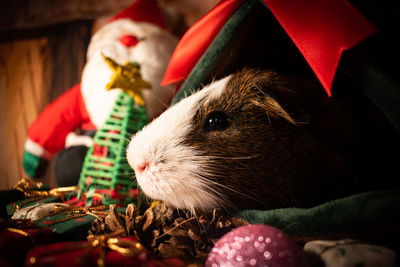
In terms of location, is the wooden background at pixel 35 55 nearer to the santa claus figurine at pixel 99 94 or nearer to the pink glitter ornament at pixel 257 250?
the santa claus figurine at pixel 99 94

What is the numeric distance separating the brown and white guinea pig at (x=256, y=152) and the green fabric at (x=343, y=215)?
0.20ft

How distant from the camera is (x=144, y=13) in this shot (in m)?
0.96

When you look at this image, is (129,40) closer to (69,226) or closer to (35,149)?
(35,149)

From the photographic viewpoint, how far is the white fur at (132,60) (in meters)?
0.79

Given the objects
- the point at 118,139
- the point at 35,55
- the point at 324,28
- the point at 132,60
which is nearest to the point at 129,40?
the point at 132,60

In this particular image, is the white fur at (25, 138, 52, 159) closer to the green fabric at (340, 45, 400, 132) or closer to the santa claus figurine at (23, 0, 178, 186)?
the santa claus figurine at (23, 0, 178, 186)

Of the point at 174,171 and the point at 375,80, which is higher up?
the point at 375,80

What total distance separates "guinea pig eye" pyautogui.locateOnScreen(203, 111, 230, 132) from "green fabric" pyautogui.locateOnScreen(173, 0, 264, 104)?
134mm

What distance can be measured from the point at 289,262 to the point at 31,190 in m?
0.66

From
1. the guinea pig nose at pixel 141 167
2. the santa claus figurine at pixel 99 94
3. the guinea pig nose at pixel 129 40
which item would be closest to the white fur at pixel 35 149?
the santa claus figurine at pixel 99 94

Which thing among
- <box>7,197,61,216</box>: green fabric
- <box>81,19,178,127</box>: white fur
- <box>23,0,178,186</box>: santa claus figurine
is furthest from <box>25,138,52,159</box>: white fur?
<box>7,197,61,216</box>: green fabric

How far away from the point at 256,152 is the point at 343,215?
0.17m

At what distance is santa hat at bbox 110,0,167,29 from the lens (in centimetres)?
95

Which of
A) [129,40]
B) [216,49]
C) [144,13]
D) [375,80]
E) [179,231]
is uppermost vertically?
[144,13]
